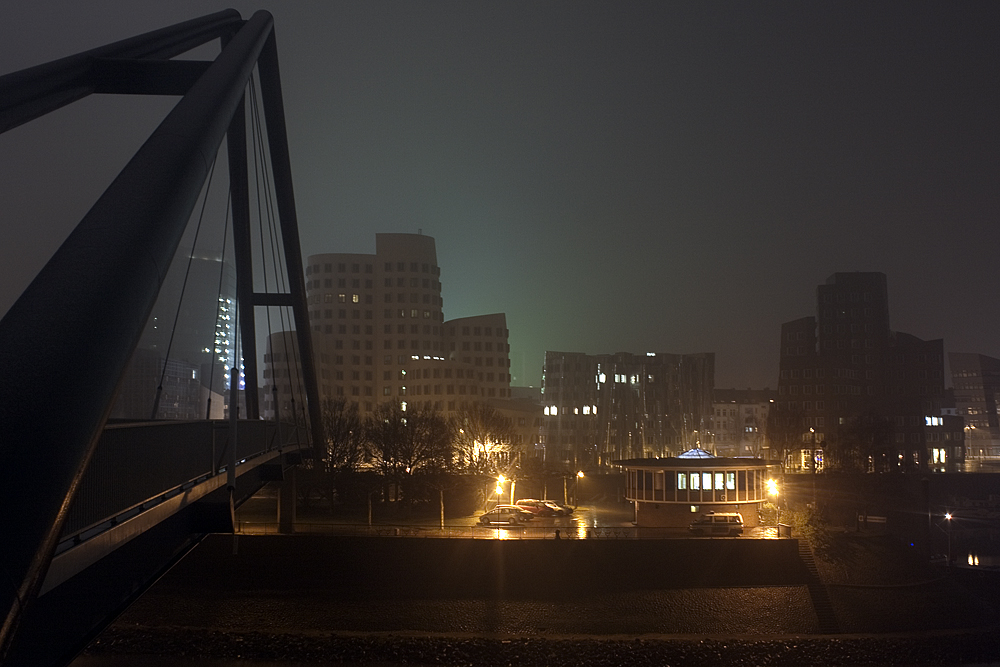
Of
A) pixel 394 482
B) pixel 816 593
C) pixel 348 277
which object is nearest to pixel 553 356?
pixel 348 277

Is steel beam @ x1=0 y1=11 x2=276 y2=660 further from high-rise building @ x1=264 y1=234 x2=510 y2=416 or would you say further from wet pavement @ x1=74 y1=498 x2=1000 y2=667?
high-rise building @ x1=264 y1=234 x2=510 y2=416

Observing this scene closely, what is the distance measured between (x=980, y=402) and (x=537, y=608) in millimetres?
121481

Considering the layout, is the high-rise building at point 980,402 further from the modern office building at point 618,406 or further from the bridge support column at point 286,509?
the bridge support column at point 286,509

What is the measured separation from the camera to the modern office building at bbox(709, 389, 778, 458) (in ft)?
380

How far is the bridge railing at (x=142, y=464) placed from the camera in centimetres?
650

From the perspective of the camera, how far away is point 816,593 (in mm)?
30375

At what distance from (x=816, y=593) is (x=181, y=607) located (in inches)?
864

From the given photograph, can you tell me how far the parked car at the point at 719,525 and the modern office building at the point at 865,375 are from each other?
6005 centimetres

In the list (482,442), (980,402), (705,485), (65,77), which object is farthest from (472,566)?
(980,402)

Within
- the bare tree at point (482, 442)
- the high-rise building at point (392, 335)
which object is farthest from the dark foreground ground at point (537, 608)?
the high-rise building at point (392, 335)

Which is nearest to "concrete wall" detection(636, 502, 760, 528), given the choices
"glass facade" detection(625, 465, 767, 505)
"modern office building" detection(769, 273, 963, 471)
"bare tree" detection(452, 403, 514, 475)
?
"glass facade" detection(625, 465, 767, 505)

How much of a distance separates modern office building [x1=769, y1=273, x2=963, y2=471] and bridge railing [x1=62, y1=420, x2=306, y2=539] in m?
87.5

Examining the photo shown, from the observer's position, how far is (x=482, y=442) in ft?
177

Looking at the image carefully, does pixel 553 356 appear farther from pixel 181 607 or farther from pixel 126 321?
pixel 126 321
